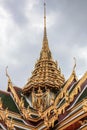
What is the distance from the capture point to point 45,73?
22.3 meters

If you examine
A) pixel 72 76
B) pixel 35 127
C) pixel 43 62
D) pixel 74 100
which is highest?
pixel 43 62

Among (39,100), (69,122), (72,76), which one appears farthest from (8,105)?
(69,122)

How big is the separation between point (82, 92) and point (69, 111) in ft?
4.83

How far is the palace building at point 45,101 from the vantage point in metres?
15.2

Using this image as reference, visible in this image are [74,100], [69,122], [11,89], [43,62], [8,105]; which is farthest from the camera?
[43,62]

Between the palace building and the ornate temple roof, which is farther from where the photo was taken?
the ornate temple roof

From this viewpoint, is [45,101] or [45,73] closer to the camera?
[45,101]

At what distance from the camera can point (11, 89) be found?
2081 cm

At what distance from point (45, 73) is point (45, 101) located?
2.41m

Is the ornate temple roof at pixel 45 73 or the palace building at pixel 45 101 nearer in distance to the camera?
the palace building at pixel 45 101

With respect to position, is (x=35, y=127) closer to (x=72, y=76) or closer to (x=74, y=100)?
(x=74, y=100)

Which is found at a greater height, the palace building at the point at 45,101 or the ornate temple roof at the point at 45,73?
the ornate temple roof at the point at 45,73

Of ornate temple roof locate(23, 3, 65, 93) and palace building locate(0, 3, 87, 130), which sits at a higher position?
ornate temple roof locate(23, 3, 65, 93)

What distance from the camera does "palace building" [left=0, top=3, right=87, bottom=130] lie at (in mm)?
15219
